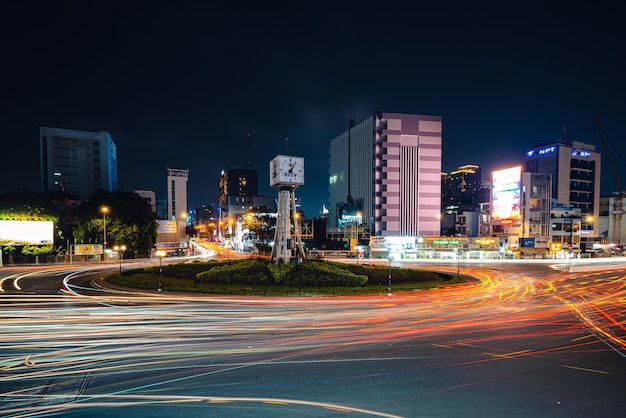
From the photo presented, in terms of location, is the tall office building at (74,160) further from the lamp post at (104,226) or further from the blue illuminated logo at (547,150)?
the blue illuminated logo at (547,150)

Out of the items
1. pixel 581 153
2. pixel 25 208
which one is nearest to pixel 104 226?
pixel 25 208

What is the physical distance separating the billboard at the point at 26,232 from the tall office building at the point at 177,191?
88.0m

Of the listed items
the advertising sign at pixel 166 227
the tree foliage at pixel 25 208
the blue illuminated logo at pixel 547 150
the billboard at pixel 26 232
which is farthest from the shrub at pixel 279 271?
the blue illuminated logo at pixel 547 150

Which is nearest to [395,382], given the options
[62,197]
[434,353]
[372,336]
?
[434,353]

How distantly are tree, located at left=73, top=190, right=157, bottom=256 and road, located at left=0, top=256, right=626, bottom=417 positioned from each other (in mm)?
37526

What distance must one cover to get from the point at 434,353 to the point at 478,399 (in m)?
3.81

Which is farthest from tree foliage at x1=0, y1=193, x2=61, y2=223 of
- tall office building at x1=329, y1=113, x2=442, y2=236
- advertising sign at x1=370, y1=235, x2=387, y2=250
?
tall office building at x1=329, y1=113, x2=442, y2=236

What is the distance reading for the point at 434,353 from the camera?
46.1 feet

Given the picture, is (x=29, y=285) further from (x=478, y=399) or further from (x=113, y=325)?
(x=478, y=399)

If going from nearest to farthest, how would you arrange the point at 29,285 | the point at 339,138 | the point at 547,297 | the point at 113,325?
1. the point at 113,325
2. the point at 547,297
3. the point at 29,285
4. the point at 339,138

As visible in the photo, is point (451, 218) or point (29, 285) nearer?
point (29, 285)

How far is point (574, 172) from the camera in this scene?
322ft

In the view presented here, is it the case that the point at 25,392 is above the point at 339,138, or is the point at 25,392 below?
below

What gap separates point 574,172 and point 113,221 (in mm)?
122638
